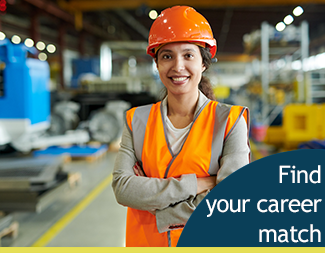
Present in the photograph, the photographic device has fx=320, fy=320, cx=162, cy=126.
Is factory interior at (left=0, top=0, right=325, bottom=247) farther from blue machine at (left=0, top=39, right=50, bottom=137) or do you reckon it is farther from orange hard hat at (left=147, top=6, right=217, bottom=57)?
orange hard hat at (left=147, top=6, right=217, bottom=57)

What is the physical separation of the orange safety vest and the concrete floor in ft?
5.88

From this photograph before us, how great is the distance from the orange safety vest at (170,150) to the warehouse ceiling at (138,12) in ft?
12.4

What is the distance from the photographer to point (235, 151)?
4.33 feet

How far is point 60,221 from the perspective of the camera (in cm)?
360

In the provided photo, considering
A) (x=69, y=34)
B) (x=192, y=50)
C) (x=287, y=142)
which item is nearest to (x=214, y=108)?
(x=192, y=50)

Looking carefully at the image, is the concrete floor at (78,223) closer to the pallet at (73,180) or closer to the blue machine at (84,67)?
the pallet at (73,180)

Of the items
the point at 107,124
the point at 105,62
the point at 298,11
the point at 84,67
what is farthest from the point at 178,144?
the point at 84,67

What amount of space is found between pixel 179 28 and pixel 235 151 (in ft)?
1.80

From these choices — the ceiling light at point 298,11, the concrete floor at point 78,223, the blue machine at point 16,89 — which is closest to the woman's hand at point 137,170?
the concrete floor at point 78,223

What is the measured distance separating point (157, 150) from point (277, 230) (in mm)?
578

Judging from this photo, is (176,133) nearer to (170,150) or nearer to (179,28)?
(170,150)

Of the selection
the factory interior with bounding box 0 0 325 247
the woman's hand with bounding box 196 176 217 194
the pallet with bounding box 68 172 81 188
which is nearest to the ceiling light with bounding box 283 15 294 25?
the factory interior with bounding box 0 0 325 247

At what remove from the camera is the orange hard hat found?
50.5 inches

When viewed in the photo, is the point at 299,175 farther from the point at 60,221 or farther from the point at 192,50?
the point at 60,221
